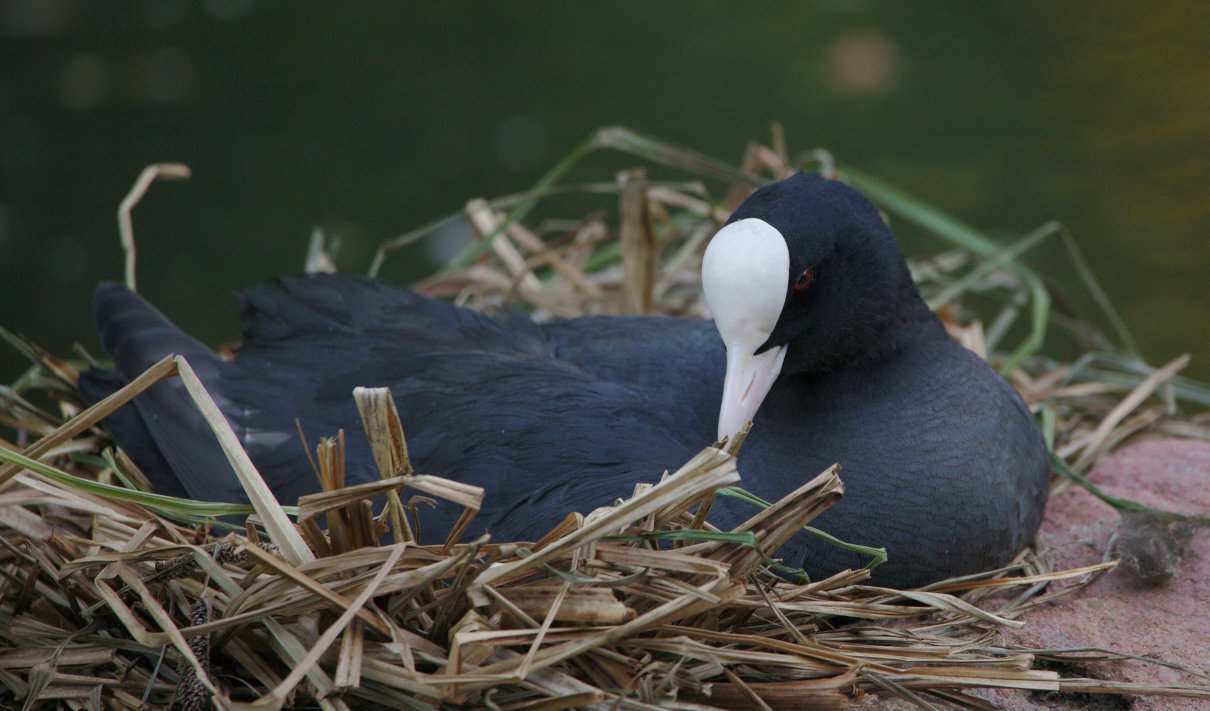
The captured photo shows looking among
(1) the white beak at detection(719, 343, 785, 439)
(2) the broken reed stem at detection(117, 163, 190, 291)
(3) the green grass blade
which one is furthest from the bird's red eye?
(2) the broken reed stem at detection(117, 163, 190, 291)

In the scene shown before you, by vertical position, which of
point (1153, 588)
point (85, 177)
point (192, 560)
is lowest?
point (85, 177)

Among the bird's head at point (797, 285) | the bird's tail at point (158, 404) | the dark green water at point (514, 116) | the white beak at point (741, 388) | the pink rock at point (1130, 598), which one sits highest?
the bird's head at point (797, 285)

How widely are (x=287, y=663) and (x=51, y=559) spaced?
0.54 m

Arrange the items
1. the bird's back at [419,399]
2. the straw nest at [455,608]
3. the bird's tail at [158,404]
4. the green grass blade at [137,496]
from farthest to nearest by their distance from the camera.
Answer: the bird's tail at [158,404]
the bird's back at [419,399]
the green grass blade at [137,496]
the straw nest at [455,608]

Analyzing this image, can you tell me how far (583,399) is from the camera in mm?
A: 2326

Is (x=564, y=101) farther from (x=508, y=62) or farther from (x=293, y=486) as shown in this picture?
(x=293, y=486)

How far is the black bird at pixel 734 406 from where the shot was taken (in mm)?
2100

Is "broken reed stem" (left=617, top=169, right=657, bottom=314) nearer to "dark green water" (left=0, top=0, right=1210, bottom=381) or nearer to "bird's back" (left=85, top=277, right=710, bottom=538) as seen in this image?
"bird's back" (left=85, top=277, right=710, bottom=538)

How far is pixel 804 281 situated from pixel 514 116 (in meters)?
4.34

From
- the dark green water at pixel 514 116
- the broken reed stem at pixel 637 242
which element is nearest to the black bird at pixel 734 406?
the broken reed stem at pixel 637 242

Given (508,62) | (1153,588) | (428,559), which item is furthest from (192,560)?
(508,62)

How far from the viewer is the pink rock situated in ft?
6.42

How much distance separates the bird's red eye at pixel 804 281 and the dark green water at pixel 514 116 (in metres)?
2.87

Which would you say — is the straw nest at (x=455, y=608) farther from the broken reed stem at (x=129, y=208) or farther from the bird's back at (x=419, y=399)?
Answer: the broken reed stem at (x=129, y=208)
